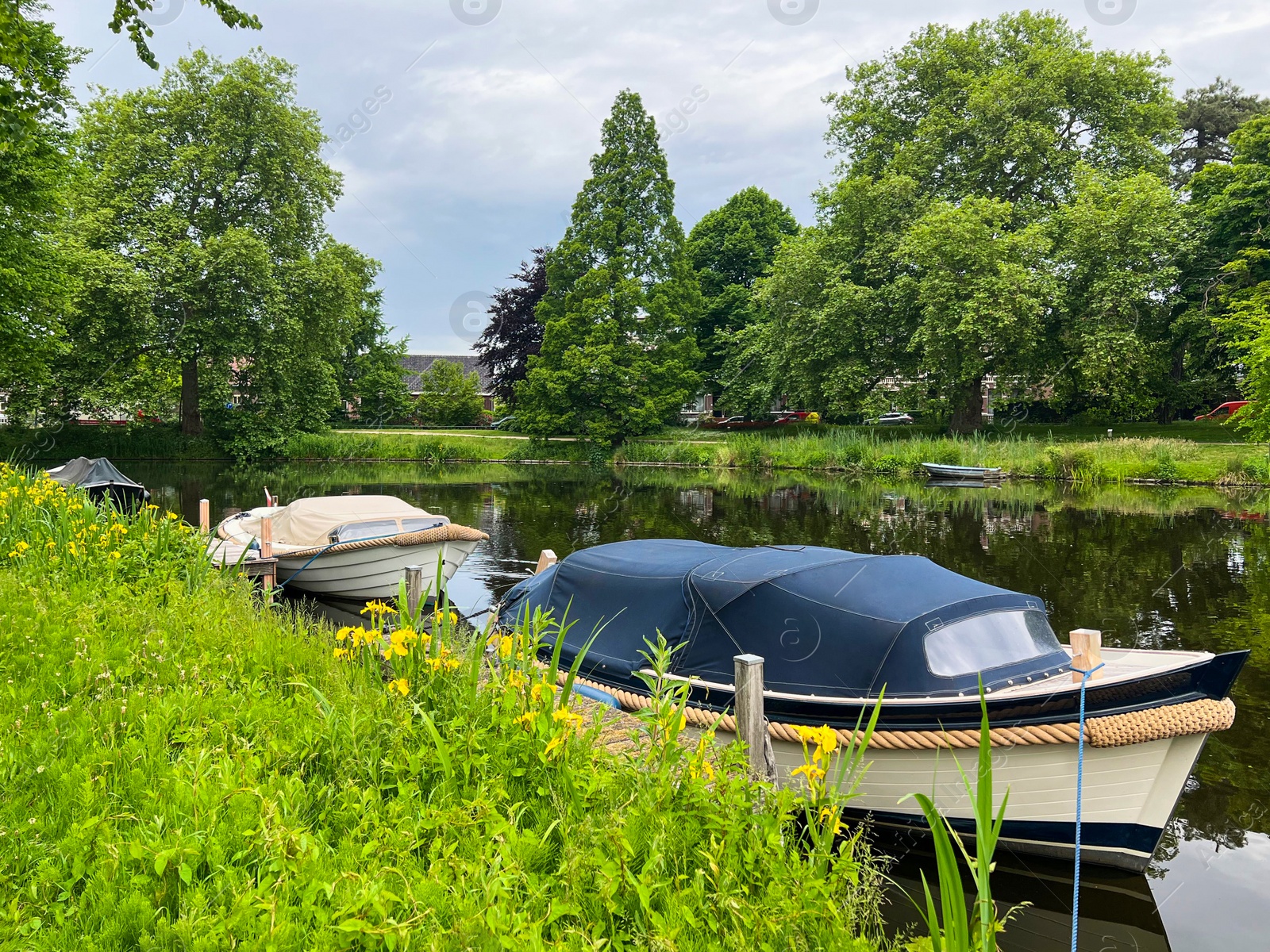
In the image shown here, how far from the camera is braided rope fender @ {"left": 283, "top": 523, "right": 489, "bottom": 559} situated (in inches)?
514

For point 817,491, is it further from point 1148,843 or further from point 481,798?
point 481,798

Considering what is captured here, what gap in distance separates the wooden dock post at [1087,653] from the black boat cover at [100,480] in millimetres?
19060

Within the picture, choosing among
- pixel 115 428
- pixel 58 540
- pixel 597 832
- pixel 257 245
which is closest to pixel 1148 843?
pixel 597 832

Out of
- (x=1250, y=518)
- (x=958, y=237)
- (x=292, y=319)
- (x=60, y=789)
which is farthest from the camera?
(x=292, y=319)

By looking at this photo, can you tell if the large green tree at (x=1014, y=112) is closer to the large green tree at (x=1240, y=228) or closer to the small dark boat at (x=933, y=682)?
the large green tree at (x=1240, y=228)

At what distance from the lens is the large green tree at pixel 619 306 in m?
45.1

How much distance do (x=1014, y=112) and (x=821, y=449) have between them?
18.5 meters

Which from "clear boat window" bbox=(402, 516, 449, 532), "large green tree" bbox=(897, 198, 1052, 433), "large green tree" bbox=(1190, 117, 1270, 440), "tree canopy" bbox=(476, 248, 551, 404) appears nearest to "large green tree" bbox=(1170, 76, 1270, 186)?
"large green tree" bbox=(1190, 117, 1270, 440)

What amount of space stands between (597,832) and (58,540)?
7810mm

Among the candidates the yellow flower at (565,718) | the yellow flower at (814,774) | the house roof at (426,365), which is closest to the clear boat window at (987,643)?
the yellow flower at (814,774)

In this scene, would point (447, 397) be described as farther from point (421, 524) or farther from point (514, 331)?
point (421, 524)

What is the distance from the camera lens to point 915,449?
36406 mm

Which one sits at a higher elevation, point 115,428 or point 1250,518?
point 115,428

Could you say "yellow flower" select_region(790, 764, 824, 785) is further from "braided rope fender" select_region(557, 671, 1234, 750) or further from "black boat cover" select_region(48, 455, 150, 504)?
"black boat cover" select_region(48, 455, 150, 504)
